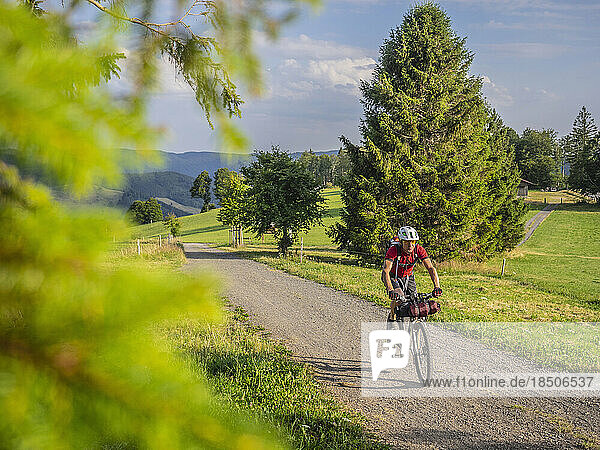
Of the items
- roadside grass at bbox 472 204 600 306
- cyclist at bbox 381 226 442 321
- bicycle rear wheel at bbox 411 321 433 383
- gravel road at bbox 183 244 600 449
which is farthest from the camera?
roadside grass at bbox 472 204 600 306

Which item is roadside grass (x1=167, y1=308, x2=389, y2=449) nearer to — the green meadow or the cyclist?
the cyclist

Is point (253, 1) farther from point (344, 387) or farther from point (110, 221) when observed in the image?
point (344, 387)

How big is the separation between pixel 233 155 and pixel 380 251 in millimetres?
22209

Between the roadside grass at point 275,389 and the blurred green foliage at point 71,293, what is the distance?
3.53m

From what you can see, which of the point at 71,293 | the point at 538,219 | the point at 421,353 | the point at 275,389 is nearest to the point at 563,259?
the point at 538,219

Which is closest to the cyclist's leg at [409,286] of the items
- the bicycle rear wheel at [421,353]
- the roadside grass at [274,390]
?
the bicycle rear wheel at [421,353]

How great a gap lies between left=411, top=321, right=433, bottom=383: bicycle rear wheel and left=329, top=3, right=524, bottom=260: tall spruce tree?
15.9 metres

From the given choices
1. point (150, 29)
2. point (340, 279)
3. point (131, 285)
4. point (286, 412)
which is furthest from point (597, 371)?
point (340, 279)

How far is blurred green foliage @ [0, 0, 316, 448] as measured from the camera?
0.43m

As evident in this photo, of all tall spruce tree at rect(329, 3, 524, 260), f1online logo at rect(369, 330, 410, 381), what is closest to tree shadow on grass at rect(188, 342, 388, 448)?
f1online logo at rect(369, 330, 410, 381)

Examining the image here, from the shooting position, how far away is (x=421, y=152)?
80.4ft

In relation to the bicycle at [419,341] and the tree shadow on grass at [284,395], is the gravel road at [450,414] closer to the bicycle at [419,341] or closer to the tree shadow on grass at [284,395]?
the tree shadow on grass at [284,395]

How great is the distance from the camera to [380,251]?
78.3 ft

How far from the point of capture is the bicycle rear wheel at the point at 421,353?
262 inches
